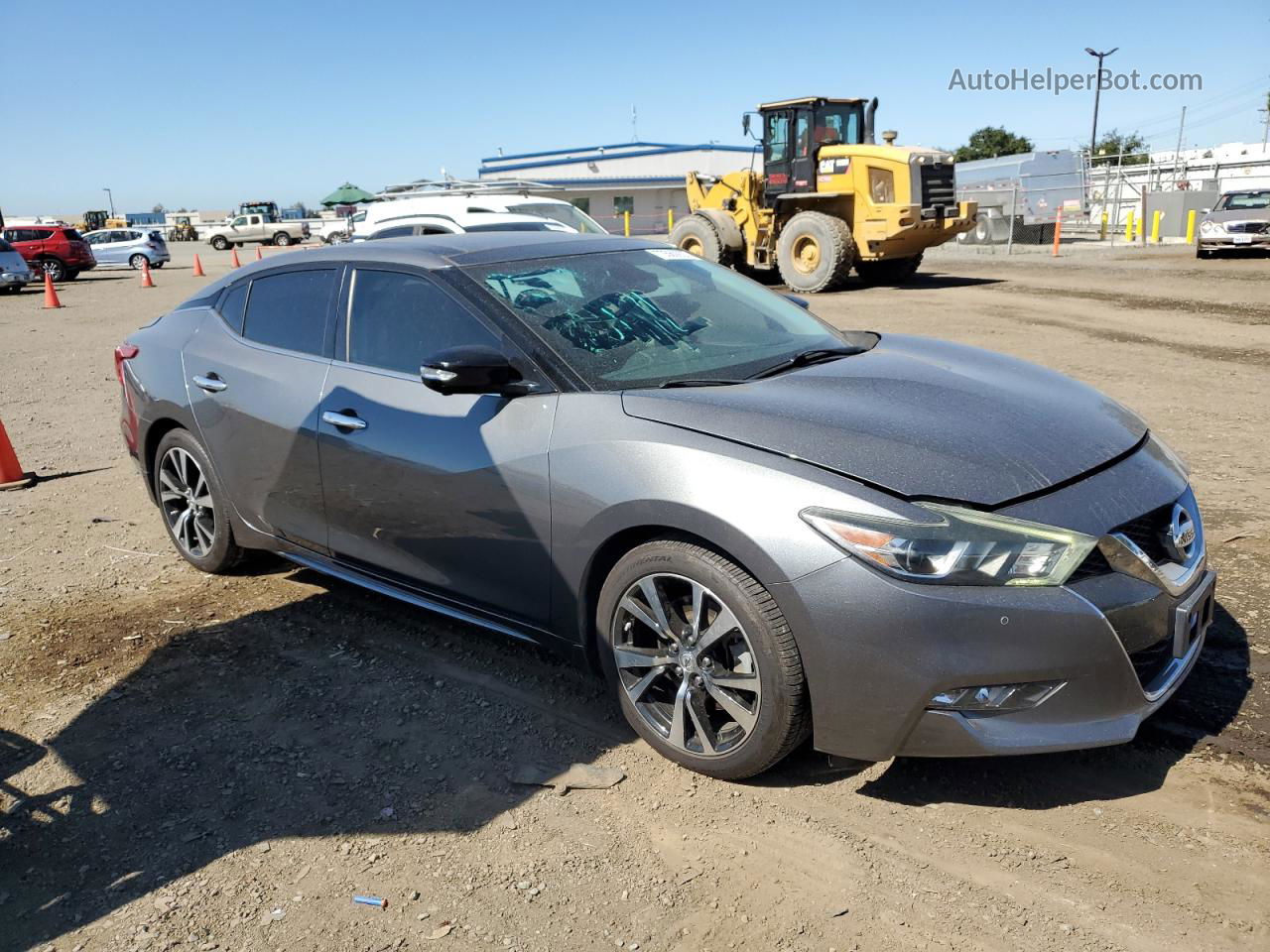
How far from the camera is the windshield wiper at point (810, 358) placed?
3584 millimetres

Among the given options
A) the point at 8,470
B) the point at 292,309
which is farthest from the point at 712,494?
the point at 8,470

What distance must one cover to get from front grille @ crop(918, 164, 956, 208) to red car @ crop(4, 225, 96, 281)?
23965 mm

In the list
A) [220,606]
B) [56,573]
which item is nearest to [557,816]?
[220,606]

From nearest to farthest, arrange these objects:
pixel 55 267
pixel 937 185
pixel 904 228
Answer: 1. pixel 904 228
2. pixel 937 185
3. pixel 55 267

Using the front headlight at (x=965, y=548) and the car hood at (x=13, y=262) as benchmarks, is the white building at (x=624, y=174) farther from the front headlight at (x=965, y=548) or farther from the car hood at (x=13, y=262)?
the front headlight at (x=965, y=548)

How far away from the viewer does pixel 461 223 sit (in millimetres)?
13336

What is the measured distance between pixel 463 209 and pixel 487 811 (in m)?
11.9

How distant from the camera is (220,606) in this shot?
4.71m

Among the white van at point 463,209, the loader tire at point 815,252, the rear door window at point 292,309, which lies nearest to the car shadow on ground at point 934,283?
the loader tire at point 815,252

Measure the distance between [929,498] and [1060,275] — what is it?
64.1ft

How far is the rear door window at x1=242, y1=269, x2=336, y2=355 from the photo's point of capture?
14.1 ft

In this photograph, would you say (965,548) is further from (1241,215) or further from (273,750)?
(1241,215)

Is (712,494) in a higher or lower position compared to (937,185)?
lower

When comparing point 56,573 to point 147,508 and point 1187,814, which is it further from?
point 1187,814
